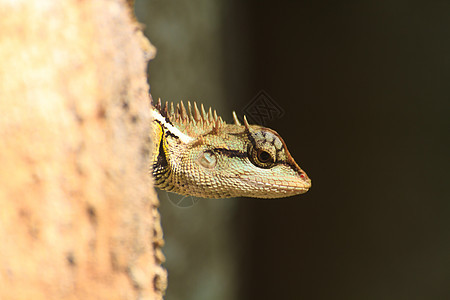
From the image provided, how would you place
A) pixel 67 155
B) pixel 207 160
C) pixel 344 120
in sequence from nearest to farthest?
pixel 67 155, pixel 207 160, pixel 344 120

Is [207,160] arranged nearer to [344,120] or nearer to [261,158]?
[261,158]

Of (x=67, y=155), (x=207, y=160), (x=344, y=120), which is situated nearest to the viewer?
(x=67, y=155)

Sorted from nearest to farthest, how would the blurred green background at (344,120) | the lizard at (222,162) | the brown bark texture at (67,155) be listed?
the brown bark texture at (67,155) < the lizard at (222,162) < the blurred green background at (344,120)

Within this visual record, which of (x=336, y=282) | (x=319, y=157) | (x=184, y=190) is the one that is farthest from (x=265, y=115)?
(x=336, y=282)

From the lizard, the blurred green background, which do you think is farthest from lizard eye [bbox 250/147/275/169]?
the blurred green background

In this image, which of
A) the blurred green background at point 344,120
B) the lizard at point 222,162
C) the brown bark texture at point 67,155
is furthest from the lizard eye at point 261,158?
the blurred green background at point 344,120

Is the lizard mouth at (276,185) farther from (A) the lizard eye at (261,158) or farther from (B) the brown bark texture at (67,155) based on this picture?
(B) the brown bark texture at (67,155)

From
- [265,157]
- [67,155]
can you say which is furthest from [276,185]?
[67,155]
